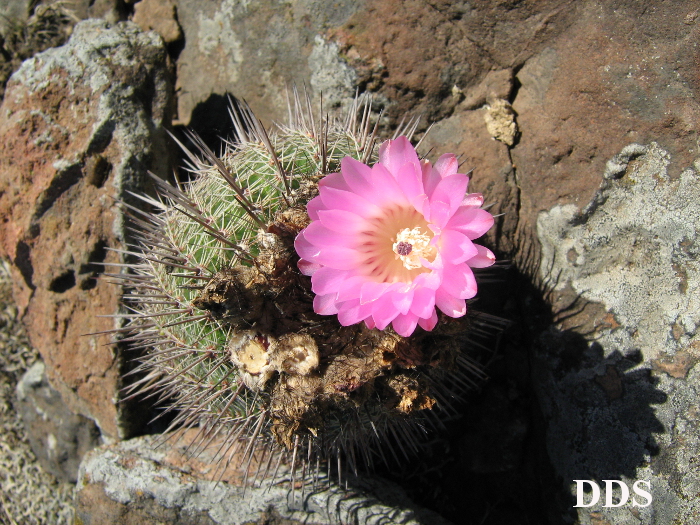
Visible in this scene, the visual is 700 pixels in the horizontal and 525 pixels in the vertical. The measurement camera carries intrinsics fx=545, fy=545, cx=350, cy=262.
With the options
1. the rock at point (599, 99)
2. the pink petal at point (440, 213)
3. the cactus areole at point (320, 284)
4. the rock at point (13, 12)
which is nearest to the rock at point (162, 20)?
the rock at point (13, 12)

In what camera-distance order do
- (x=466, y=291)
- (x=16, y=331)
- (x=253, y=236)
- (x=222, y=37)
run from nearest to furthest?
1. (x=466, y=291)
2. (x=253, y=236)
3. (x=222, y=37)
4. (x=16, y=331)

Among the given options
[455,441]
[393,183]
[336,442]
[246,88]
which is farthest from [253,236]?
[455,441]

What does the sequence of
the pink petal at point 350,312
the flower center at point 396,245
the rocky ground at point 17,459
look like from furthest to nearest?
the rocky ground at point 17,459
the flower center at point 396,245
the pink petal at point 350,312

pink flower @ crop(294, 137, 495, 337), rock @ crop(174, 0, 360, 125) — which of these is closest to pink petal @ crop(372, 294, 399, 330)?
pink flower @ crop(294, 137, 495, 337)

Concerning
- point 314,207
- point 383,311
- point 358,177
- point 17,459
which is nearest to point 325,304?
point 383,311

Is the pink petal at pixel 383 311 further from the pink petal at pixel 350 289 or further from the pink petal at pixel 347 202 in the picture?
the pink petal at pixel 347 202

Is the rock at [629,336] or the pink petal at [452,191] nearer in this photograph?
the pink petal at [452,191]

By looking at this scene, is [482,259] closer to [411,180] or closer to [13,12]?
[411,180]

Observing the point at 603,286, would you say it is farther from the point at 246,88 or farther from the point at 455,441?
the point at 246,88
